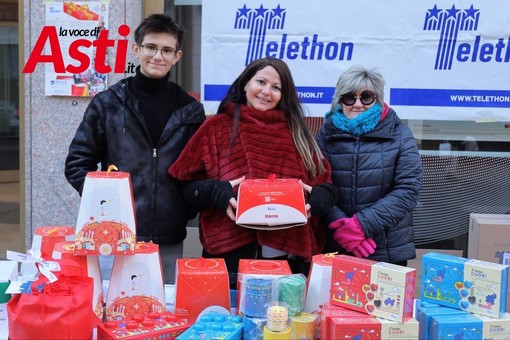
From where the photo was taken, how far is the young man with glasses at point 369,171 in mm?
2914

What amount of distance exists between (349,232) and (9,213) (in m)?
7.07

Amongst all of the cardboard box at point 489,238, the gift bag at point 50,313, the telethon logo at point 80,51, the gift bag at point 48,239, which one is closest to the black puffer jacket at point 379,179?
the gift bag at point 48,239

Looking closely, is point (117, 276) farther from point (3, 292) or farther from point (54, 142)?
point (54, 142)

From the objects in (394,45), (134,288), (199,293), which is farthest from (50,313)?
(394,45)

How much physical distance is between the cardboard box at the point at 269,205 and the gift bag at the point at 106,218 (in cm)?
49

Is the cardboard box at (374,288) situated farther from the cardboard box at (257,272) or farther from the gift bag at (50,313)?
the gift bag at (50,313)

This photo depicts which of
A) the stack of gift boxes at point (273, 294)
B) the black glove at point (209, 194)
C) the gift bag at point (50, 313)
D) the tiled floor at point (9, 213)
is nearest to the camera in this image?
the gift bag at point (50, 313)

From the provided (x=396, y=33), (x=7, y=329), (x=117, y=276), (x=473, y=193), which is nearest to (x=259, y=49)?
(x=396, y=33)

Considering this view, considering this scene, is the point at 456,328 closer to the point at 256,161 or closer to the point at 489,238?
the point at 256,161

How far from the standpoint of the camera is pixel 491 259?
4301 mm

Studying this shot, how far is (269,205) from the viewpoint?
260 centimetres

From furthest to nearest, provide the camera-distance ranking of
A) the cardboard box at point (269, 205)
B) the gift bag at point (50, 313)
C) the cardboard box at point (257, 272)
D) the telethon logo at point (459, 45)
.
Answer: the telethon logo at point (459, 45), the cardboard box at point (269, 205), the cardboard box at point (257, 272), the gift bag at point (50, 313)

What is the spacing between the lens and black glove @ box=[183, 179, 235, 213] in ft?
8.85

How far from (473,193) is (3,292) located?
3631 millimetres
